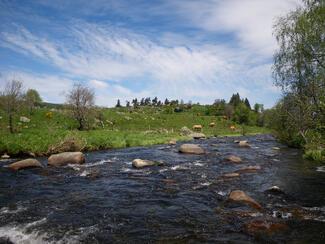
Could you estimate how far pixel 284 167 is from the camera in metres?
25.6

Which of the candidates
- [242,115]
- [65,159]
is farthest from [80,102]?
[242,115]

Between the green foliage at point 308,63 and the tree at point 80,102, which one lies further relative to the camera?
the tree at point 80,102

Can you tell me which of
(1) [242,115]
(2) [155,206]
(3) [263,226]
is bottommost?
(2) [155,206]

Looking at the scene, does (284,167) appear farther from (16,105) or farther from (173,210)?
(16,105)

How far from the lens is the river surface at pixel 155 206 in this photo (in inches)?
410

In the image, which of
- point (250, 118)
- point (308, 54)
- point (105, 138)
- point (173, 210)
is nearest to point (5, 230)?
point (173, 210)

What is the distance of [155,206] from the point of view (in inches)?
547

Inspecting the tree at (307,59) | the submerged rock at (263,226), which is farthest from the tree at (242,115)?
the submerged rock at (263,226)

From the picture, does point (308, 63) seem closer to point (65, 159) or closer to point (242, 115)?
point (65, 159)

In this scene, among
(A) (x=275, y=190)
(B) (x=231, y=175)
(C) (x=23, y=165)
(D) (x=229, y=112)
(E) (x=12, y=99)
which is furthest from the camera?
(D) (x=229, y=112)

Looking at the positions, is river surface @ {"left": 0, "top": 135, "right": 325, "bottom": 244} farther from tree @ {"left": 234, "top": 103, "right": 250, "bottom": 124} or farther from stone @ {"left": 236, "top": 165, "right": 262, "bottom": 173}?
tree @ {"left": 234, "top": 103, "right": 250, "bottom": 124}

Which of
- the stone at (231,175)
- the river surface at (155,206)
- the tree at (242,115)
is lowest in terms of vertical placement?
the river surface at (155,206)

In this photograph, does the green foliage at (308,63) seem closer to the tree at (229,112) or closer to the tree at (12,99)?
the tree at (12,99)

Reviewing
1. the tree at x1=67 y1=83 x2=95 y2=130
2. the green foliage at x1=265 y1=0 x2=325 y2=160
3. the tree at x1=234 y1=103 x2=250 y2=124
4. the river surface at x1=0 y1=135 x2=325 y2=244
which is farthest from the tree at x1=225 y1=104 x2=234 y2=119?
the river surface at x1=0 y1=135 x2=325 y2=244
